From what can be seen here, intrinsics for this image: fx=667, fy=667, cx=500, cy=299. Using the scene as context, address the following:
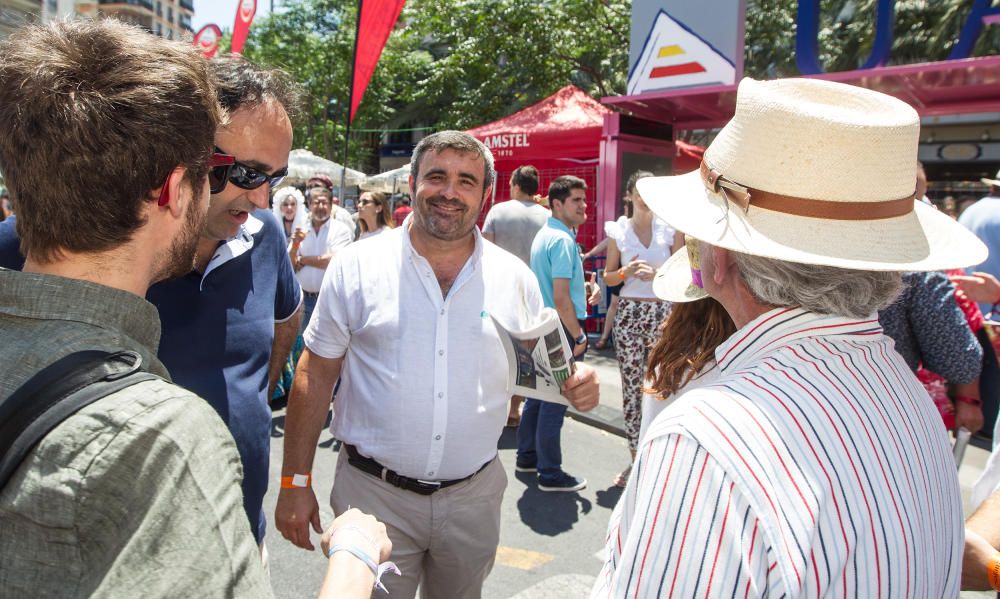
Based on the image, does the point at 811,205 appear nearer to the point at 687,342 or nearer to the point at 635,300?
the point at 687,342

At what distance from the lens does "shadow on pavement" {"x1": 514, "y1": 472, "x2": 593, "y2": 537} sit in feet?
12.9

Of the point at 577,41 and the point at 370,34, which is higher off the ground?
the point at 577,41

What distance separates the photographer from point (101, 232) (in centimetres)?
92

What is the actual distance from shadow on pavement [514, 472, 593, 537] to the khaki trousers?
5.27 ft

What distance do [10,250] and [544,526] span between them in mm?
3065

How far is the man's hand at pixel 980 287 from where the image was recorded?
2.91 metres

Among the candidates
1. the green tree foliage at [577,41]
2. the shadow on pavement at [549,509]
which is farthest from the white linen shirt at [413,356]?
the green tree foliage at [577,41]

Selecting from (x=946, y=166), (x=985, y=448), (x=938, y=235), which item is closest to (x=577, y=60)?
(x=946, y=166)

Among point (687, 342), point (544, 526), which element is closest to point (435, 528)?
point (687, 342)

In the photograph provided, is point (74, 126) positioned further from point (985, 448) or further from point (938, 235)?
point (985, 448)

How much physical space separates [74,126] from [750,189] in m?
1.07

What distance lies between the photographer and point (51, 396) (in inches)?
30.4

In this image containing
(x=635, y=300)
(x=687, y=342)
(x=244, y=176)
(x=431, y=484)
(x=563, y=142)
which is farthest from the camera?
(x=563, y=142)

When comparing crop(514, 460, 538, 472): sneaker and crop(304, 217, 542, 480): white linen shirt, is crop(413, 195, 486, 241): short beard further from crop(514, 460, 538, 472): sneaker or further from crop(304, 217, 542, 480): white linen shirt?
crop(514, 460, 538, 472): sneaker
